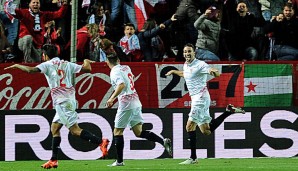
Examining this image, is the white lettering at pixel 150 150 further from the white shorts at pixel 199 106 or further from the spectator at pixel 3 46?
the spectator at pixel 3 46

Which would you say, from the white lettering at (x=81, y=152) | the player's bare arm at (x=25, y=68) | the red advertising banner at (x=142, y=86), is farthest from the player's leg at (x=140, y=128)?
the white lettering at (x=81, y=152)

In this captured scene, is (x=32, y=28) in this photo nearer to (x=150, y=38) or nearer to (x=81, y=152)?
(x=150, y=38)

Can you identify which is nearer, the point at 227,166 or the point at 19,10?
the point at 227,166

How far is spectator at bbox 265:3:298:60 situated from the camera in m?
18.2

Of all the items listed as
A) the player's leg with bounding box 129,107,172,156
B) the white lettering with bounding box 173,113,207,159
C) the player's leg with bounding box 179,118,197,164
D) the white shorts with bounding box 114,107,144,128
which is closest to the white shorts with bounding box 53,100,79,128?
the white shorts with bounding box 114,107,144,128

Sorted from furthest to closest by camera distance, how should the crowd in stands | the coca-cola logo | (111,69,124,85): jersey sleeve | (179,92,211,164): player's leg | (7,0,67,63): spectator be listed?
the crowd in stands → (7,0,67,63): spectator → the coca-cola logo → (179,92,211,164): player's leg → (111,69,124,85): jersey sleeve

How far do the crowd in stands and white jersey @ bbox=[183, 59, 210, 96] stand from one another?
2398 mm

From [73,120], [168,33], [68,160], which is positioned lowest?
[68,160]

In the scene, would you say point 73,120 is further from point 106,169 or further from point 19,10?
point 19,10

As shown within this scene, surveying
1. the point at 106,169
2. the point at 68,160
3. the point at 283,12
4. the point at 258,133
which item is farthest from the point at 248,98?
the point at 106,169

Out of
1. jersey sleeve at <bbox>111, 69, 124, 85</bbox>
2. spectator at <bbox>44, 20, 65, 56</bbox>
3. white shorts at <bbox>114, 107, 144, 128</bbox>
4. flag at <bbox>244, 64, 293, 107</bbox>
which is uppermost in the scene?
spectator at <bbox>44, 20, 65, 56</bbox>

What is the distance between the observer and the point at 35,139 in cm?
1723

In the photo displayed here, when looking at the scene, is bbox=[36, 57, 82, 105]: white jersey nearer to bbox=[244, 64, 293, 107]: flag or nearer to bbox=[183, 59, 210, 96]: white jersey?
bbox=[183, 59, 210, 96]: white jersey

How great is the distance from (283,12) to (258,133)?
270cm
